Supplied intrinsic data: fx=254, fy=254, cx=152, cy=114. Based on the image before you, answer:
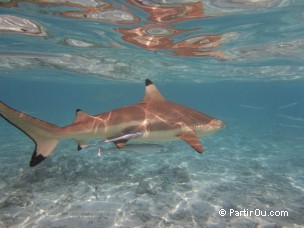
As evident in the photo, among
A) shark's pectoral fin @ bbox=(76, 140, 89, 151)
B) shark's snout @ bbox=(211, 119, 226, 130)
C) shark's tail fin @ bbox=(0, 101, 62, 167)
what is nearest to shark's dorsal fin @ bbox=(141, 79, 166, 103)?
shark's snout @ bbox=(211, 119, 226, 130)

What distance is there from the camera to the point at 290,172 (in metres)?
14.3

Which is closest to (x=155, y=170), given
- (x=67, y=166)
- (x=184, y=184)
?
(x=184, y=184)

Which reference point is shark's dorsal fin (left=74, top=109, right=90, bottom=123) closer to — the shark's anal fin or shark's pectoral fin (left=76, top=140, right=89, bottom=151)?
shark's pectoral fin (left=76, top=140, right=89, bottom=151)

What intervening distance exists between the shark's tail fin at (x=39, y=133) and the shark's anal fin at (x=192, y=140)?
7.48ft

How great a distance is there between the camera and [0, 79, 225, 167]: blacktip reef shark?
4336 millimetres

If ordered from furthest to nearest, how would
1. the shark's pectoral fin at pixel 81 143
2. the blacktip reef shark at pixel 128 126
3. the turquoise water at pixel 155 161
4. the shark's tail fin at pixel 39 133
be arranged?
1. the turquoise water at pixel 155 161
2. the shark's pectoral fin at pixel 81 143
3. the blacktip reef shark at pixel 128 126
4. the shark's tail fin at pixel 39 133

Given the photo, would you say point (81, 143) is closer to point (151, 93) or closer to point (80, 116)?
point (80, 116)

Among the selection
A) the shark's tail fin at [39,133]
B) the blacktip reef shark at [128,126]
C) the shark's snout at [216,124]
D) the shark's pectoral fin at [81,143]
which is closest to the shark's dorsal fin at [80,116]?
the blacktip reef shark at [128,126]

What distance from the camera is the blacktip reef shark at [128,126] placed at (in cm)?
434

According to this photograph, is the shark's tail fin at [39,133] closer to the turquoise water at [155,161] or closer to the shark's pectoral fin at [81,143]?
the shark's pectoral fin at [81,143]

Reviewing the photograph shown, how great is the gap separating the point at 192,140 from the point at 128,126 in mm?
1234

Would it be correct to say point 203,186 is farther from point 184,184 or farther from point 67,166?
point 67,166

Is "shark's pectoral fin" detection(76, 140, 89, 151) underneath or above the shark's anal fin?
underneath

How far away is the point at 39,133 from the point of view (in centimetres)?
439
